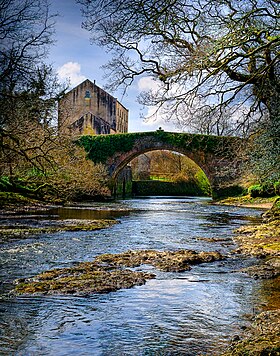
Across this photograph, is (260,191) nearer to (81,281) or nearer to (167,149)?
(167,149)

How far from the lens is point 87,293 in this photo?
578 cm

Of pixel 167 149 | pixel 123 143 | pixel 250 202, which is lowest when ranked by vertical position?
pixel 250 202

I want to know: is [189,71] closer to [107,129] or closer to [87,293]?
[87,293]

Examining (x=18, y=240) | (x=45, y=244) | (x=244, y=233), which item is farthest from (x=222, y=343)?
(x=244, y=233)

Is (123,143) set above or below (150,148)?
above

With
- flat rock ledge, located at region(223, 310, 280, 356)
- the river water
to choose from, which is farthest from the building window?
flat rock ledge, located at region(223, 310, 280, 356)

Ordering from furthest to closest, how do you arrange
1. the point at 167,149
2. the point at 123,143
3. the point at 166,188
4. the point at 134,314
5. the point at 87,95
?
the point at 87,95 → the point at 166,188 → the point at 123,143 → the point at 167,149 → the point at 134,314

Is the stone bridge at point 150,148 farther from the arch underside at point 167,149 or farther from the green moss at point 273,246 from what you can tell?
the green moss at point 273,246

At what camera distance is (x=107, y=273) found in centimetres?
691

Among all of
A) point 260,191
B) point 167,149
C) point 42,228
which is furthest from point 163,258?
point 167,149

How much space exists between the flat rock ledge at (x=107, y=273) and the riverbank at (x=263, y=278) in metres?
1.00

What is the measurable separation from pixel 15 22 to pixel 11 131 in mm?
3404

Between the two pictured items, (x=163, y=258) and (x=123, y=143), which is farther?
(x=123, y=143)

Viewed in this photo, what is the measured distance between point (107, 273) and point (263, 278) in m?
2.32
